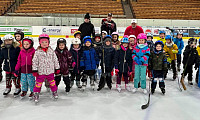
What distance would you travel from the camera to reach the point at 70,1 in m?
19.0

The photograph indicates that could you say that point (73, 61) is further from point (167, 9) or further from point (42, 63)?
point (167, 9)

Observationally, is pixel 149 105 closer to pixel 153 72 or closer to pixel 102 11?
pixel 153 72

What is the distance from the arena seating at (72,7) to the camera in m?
17.1

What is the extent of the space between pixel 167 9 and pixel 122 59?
16.5m

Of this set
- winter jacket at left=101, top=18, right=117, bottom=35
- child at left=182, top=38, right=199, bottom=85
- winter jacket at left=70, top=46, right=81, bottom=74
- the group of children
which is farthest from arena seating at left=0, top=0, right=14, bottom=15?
child at left=182, top=38, right=199, bottom=85

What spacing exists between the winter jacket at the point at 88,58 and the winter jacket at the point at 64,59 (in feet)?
1.09

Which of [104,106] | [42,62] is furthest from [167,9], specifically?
[42,62]

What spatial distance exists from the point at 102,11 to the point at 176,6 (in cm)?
797

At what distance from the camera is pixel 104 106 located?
2.81 meters

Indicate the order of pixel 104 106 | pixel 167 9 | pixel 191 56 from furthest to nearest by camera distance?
pixel 167 9 → pixel 191 56 → pixel 104 106

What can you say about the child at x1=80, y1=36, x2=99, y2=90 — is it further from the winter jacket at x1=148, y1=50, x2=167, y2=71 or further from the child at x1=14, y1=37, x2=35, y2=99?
the winter jacket at x1=148, y1=50, x2=167, y2=71

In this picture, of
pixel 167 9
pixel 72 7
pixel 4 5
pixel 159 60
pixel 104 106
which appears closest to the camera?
pixel 104 106

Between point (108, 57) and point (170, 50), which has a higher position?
point (170, 50)

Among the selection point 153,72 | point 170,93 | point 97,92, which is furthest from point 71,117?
point 170,93
